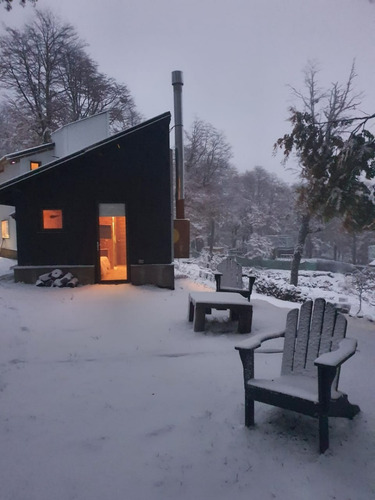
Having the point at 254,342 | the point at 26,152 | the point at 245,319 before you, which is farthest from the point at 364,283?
the point at 26,152

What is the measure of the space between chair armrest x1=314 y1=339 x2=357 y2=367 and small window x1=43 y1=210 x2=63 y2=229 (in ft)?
32.6

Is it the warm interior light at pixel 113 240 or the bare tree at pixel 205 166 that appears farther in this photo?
the bare tree at pixel 205 166

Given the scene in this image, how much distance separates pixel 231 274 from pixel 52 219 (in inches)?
250

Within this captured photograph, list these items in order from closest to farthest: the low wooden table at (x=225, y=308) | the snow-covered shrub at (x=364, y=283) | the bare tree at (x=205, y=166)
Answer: the low wooden table at (x=225, y=308), the snow-covered shrub at (x=364, y=283), the bare tree at (x=205, y=166)

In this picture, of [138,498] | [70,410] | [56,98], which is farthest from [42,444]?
[56,98]

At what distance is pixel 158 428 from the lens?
339 centimetres

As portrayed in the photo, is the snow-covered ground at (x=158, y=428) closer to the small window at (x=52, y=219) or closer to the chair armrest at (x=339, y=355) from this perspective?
the chair armrest at (x=339, y=355)

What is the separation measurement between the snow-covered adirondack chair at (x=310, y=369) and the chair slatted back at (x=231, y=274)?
195 inches

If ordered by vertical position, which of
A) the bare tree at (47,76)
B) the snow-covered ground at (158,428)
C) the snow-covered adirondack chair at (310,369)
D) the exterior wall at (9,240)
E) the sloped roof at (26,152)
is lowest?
the snow-covered ground at (158,428)

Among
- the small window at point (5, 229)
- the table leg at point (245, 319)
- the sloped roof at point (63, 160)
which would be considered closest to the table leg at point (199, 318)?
the table leg at point (245, 319)

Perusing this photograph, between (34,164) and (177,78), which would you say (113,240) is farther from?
(177,78)

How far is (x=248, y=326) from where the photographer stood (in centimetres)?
653

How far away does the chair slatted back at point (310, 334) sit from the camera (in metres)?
3.56

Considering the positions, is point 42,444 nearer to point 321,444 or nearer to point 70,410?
point 70,410
